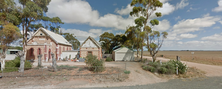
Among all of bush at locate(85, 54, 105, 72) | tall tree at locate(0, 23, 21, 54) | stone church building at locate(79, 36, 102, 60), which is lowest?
bush at locate(85, 54, 105, 72)

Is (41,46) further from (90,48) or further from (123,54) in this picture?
(123,54)

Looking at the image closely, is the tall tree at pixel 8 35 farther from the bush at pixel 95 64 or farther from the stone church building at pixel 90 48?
the bush at pixel 95 64

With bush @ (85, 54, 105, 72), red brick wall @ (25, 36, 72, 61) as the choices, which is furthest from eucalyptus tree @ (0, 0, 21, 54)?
bush @ (85, 54, 105, 72)

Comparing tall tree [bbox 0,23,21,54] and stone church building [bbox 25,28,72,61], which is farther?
stone church building [bbox 25,28,72,61]

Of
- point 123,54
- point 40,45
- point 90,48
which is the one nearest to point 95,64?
point 90,48

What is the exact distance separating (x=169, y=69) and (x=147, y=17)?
41.8 feet

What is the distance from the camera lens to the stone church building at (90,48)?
23609 mm

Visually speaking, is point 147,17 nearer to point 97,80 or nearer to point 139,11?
point 139,11

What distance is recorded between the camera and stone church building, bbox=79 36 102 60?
77.5 ft

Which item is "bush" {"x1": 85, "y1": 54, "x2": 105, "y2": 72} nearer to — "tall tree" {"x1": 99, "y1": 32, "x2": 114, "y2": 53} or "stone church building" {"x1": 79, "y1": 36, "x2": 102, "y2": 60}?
"stone church building" {"x1": 79, "y1": 36, "x2": 102, "y2": 60}

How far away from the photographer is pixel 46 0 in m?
20.7

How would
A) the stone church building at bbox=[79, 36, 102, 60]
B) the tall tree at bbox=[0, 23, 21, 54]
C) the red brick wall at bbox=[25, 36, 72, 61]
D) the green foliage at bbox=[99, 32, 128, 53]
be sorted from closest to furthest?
the tall tree at bbox=[0, 23, 21, 54] → the red brick wall at bbox=[25, 36, 72, 61] → the stone church building at bbox=[79, 36, 102, 60] → the green foliage at bbox=[99, 32, 128, 53]

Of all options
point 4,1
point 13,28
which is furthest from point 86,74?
point 4,1

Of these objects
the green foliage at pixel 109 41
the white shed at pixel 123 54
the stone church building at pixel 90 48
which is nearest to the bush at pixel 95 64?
the stone church building at pixel 90 48
